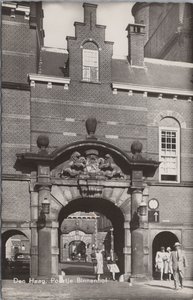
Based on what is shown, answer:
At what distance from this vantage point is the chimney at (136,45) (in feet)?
64.0

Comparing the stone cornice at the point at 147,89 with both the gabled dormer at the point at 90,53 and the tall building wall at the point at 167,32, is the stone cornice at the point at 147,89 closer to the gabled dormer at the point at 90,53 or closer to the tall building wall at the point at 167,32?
the gabled dormer at the point at 90,53

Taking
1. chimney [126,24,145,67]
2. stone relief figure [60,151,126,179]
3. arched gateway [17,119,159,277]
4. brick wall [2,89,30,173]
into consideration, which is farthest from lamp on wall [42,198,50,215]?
chimney [126,24,145,67]

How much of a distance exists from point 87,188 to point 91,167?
74 cm

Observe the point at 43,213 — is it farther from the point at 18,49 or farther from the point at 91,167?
the point at 18,49

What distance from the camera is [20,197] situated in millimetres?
17203

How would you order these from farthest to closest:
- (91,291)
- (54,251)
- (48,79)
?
(48,79), (54,251), (91,291)

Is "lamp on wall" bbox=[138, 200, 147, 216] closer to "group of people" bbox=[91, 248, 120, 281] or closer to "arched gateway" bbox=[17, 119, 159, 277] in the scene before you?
"arched gateway" bbox=[17, 119, 159, 277]

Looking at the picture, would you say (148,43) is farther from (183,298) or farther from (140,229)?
(183,298)

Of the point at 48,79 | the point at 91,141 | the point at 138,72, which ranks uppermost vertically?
the point at 138,72

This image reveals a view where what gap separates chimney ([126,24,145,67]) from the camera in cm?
1950

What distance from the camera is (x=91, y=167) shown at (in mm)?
17750

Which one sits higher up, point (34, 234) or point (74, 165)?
point (74, 165)

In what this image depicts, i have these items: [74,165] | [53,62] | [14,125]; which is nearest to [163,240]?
[74,165]

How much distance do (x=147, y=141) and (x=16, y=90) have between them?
198 inches
